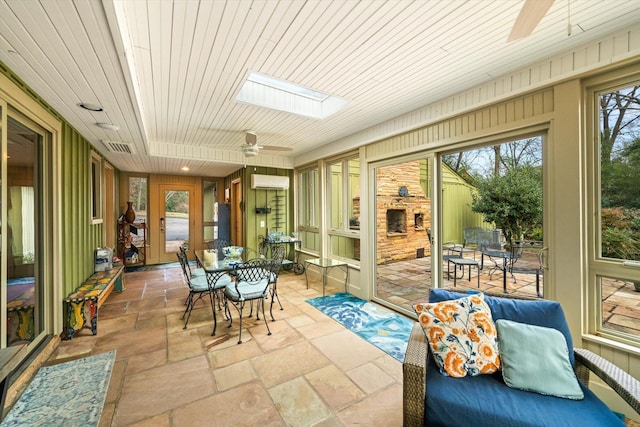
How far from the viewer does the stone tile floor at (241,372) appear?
185cm

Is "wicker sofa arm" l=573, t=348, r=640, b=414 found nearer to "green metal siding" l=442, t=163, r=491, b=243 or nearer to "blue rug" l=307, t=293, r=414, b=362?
"blue rug" l=307, t=293, r=414, b=362

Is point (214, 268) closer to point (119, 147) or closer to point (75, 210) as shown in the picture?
point (75, 210)

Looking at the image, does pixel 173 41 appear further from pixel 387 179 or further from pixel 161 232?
pixel 161 232

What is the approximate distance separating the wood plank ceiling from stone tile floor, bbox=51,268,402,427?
248 cm

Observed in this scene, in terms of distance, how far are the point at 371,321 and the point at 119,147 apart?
4710mm

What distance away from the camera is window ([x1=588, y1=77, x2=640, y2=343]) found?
1.95 m

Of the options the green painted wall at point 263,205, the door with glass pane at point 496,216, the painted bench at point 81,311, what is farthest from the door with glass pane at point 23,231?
the door with glass pane at point 496,216

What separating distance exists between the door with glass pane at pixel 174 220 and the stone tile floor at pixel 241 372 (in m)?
3.49

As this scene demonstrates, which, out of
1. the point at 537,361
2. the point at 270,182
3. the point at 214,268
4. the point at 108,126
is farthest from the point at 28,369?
the point at 270,182

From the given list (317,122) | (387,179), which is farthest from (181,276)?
(387,179)

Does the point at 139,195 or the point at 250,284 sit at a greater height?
the point at 139,195

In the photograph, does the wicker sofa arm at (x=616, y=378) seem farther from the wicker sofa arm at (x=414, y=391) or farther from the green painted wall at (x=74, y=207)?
the green painted wall at (x=74, y=207)

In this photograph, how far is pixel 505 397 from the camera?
1.40m

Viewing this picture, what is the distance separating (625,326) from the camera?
2.01 meters
